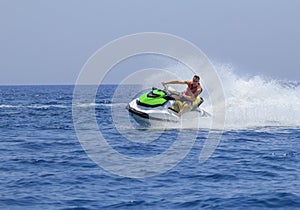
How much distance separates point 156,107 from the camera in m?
18.0

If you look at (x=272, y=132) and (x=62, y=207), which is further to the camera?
(x=272, y=132)

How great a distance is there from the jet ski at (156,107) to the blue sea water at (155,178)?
89 centimetres

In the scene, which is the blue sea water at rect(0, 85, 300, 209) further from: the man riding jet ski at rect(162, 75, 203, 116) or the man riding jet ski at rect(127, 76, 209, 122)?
the man riding jet ski at rect(162, 75, 203, 116)

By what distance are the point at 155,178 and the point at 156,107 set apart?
7.43 meters

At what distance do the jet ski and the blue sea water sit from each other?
0.89m

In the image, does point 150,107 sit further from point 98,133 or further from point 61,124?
point 61,124

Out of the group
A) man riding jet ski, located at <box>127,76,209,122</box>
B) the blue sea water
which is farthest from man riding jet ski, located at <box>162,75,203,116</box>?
the blue sea water

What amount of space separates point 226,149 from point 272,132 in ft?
15.2

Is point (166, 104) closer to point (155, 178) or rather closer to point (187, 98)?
point (187, 98)

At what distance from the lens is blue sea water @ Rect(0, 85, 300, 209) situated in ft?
29.0

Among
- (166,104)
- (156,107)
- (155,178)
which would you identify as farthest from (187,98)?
(155,178)

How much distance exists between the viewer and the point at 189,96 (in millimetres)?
18094

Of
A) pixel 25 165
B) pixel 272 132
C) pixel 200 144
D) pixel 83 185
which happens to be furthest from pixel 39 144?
pixel 272 132

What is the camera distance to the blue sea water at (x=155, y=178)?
29.0ft
